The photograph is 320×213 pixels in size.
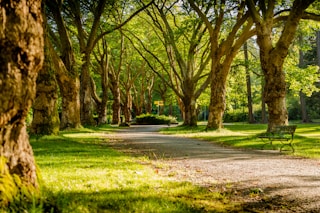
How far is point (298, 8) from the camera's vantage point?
17.4 m

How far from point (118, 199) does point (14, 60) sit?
7.75 feet

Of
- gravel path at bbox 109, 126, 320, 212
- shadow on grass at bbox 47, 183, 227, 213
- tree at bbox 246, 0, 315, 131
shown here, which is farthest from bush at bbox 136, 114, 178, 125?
shadow on grass at bbox 47, 183, 227, 213

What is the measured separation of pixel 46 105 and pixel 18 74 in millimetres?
12226

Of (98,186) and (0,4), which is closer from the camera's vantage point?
(0,4)

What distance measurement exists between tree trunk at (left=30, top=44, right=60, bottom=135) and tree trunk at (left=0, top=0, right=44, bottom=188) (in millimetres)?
11421

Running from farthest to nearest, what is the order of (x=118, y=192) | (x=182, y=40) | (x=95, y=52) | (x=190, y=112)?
(x=95, y=52) < (x=182, y=40) < (x=190, y=112) < (x=118, y=192)

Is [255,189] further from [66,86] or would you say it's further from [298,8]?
[66,86]

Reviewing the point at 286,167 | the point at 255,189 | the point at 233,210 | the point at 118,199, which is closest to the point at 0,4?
the point at 118,199

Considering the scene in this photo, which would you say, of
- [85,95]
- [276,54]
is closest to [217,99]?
[276,54]

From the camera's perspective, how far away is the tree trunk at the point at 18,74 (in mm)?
3906

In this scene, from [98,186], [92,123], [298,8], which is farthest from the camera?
[92,123]

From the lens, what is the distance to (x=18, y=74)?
4.00 meters

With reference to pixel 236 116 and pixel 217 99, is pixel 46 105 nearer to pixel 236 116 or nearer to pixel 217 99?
pixel 217 99

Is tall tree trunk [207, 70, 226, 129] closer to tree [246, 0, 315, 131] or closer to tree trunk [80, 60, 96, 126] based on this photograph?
tree [246, 0, 315, 131]
